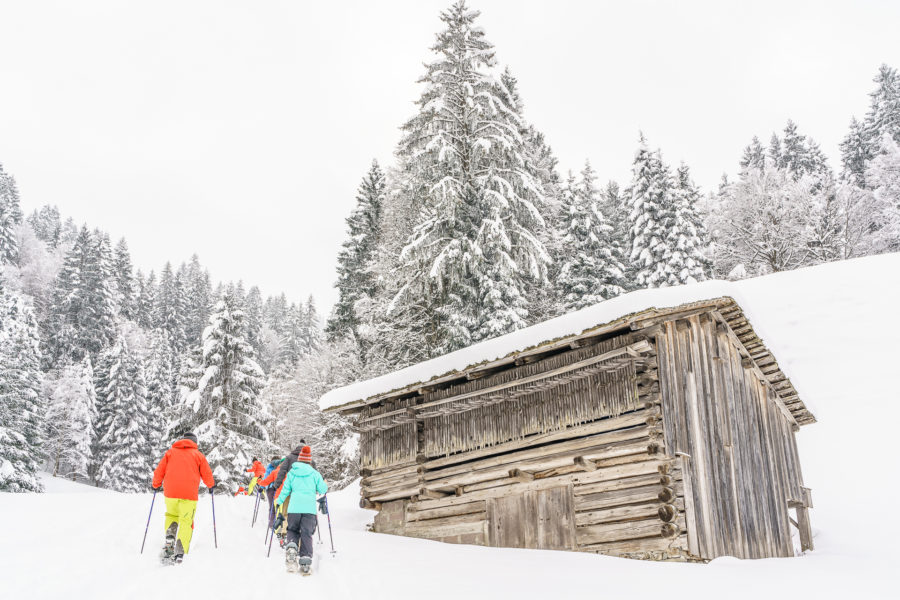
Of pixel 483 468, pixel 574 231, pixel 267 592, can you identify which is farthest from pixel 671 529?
pixel 574 231

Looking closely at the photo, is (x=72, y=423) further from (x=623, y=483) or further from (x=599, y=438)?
(x=623, y=483)

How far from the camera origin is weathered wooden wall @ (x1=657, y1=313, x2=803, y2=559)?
1134 cm

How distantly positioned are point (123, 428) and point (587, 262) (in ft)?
116

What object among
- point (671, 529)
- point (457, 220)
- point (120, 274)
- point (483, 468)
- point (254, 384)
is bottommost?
point (671, 529)

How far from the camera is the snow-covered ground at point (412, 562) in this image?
8.26m

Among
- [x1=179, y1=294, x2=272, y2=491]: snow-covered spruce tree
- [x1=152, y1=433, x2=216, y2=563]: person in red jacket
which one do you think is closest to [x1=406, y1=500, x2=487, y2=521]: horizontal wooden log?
[x1=152, y1=433, x2=216, y2=563]: person in red jacket

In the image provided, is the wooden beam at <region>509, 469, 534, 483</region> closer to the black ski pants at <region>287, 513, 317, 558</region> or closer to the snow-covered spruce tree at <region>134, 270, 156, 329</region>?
the black ski pants at <region>287, 513, 317, 558</region>

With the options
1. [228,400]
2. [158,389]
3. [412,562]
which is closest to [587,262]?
[228,400]

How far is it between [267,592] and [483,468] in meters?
6.64

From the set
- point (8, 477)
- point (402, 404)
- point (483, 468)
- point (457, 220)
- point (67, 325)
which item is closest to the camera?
point (483, 468)

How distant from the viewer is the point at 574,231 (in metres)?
36.9

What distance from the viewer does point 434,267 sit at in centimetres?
2286

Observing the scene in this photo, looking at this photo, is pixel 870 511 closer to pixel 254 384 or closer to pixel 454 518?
pixel 454 518

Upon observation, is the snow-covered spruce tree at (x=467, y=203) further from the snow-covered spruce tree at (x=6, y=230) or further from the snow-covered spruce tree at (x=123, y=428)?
the snow-covered spruce tree at (x=6, y=230)
